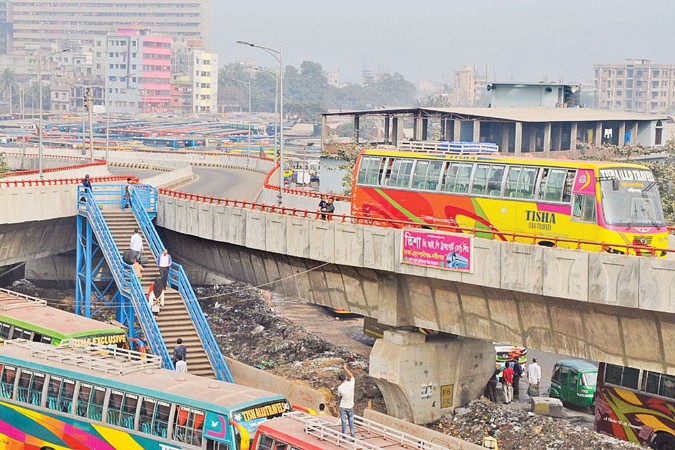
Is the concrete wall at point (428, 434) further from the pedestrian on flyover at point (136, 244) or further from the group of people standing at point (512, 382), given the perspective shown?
the pedestrian on flyover at point (136, 244)

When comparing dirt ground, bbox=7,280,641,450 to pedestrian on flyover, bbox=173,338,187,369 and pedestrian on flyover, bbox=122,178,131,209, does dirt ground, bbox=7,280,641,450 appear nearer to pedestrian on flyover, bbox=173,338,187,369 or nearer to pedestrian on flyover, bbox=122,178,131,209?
pedestrian on flyover, bbox=122,178,131,209

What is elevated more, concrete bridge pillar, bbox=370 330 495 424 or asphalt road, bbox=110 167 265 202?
asphalt road, bbox=110 167 265 202

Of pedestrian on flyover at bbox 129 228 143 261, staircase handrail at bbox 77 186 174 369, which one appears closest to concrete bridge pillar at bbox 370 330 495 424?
staircase handrail at bbox 77 186 174 369

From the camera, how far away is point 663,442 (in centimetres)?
3078

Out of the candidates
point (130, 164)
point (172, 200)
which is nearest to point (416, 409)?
point (172, 200)

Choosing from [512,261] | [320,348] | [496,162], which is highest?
[496,162]

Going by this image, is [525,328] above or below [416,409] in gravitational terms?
above

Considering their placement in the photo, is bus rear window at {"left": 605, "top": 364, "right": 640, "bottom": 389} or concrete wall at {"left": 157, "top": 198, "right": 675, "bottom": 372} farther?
bus rear window at {"left": 605, "top": 364, "right": 640, "bottom": 389}

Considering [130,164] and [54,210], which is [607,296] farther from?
[130,164]

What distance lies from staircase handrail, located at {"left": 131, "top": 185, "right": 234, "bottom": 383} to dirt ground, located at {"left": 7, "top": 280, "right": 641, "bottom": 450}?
11.6 feet

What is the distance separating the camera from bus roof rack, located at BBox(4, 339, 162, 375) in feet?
88.8

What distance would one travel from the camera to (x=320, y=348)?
4331cm

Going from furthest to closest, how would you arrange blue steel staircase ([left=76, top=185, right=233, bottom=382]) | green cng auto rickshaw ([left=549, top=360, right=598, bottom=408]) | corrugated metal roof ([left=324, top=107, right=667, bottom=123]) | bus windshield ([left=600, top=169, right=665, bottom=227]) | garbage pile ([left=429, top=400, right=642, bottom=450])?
1. corrugated metal roof ([left=324, top=107, right=667, bottom=123])
2. green cng auto rickshaw ([left=549, top=360, right=598, bottom=408])
3. blue steel staircase ([left=76, top=185, right=233, bottom=382])
4. garbage pile ([left=429, top=400, right=642, bottom=450])
5. bus windshield ([left=600, top=169, right=665, bottom=227])

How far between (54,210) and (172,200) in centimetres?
451
